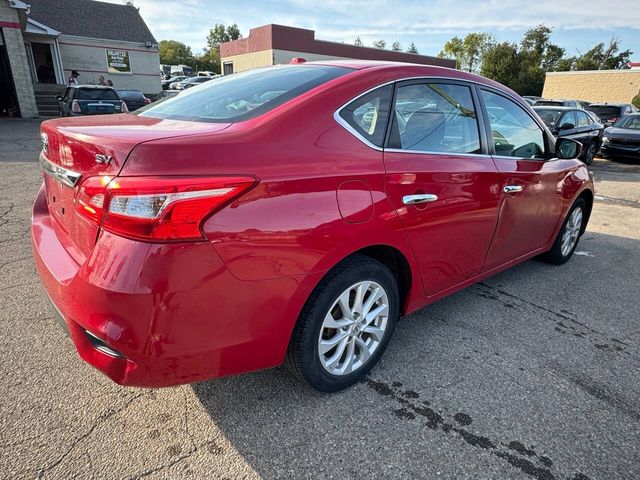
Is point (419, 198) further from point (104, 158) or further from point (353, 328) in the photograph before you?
point (104, 158)

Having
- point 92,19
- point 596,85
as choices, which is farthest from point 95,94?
point 596,85

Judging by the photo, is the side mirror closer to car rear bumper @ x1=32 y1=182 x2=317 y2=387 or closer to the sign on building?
car rear bumper @ x1=32 y1=182 x2=317 y2=387

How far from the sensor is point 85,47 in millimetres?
25688

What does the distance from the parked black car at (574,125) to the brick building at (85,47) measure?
2113cm

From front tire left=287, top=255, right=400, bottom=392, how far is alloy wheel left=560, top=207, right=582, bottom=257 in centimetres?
269

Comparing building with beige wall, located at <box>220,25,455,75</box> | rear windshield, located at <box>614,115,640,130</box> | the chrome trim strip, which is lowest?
rear windshield, located at <box>614,115,640,130</box>

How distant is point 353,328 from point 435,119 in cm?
139

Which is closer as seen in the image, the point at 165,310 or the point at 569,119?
the point at 165,310

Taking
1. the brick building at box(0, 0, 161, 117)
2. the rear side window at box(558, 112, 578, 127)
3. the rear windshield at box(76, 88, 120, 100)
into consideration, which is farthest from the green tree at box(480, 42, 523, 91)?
the rear windshield at box(76, 88, 120, 100)

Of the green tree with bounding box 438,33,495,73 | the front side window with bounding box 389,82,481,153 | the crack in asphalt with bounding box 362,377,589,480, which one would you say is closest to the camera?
the crack in asphalt with bounding box 362,377,589,480

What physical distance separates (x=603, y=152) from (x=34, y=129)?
18705mm

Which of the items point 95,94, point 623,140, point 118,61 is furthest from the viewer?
point 118,61

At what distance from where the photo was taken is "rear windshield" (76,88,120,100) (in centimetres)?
1434

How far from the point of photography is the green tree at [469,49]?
A: 212 ft
